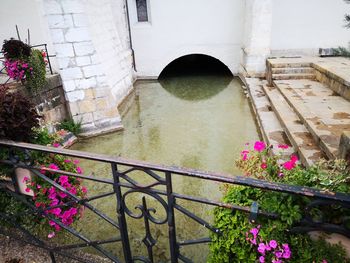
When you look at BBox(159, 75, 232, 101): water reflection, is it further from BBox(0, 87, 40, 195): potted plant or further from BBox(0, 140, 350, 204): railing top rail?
BBox(0, 140, 350, 204): railing top rail

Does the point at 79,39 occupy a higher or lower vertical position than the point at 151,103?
higher

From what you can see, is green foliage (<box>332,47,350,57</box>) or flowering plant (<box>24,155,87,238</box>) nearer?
flowering plant (<box>24,155,87,238</box>)

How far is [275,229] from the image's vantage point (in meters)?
1.45

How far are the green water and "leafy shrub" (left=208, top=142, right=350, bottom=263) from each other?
0.73m

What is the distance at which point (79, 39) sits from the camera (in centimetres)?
513

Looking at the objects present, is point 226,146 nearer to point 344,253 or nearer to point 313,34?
point 344,253

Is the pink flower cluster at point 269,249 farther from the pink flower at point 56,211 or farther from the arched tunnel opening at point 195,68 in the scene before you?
the arched tunnel opening at point 195,68

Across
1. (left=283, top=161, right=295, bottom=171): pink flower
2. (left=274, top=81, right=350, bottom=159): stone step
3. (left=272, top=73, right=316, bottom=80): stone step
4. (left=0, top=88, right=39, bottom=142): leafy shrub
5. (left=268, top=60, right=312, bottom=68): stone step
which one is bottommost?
(left=274, top=81, right=350, bottom=159): stone step

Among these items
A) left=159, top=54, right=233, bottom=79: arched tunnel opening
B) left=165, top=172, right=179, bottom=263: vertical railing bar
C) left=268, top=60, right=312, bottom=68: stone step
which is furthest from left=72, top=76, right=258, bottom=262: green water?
left=159, top=54, right=233, bottom=79: arched tunnel opening

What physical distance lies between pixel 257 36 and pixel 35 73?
614cm

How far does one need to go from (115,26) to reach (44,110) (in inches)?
149

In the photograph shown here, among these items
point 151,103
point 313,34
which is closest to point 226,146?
point 151,103

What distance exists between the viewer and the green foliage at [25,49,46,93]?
4417 millimetres

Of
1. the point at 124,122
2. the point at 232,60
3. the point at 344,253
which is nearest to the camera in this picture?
the point at 344,253
